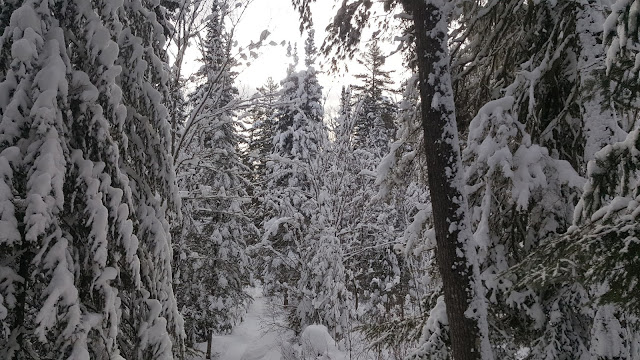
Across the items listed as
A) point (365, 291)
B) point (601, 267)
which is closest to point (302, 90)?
point (365, 291)

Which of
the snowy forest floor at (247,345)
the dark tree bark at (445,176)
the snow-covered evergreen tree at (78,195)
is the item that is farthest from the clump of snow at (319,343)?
the snow-covered evergreen tree at (78,195)

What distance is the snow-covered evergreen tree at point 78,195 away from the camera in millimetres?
2506

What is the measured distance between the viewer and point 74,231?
9.14 ft

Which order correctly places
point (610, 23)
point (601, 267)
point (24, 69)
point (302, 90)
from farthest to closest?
point (302, 90) → point (24, 69) → point (610, 23) → point (601, 267)

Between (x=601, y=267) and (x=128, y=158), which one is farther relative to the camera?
(x=128, y=158)

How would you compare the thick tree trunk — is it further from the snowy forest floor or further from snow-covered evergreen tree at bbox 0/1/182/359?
the snowy forest floor

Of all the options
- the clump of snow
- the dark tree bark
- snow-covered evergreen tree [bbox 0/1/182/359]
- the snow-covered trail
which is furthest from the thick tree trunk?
the snow-covered trail

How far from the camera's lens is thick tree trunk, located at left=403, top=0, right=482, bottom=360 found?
14.0 ft

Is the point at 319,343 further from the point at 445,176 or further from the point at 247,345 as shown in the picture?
the point at 247,345

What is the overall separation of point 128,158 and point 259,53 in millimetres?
4478

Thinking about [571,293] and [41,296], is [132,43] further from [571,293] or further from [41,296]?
[571,293]

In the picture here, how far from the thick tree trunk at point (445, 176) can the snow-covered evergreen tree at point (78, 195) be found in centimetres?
282

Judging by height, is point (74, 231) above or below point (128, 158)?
below

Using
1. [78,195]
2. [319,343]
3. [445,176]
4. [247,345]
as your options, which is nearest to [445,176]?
[445,176]
